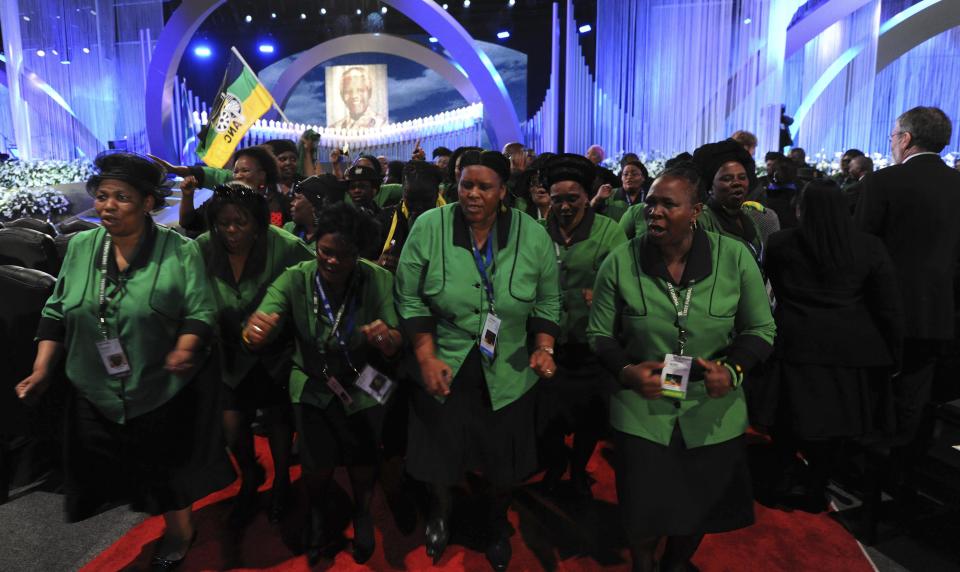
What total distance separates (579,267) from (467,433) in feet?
3.17

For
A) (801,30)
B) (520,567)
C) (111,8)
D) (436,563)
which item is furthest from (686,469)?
(111,8)

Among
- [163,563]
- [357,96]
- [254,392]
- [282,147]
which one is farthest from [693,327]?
[357,96]

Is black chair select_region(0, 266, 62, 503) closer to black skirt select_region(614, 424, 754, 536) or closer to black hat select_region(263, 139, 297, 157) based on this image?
black hat select_region(263, 139, 297, 157)

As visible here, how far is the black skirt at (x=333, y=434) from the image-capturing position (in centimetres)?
254

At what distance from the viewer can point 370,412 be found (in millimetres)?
2572

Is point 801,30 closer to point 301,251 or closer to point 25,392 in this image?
point 301,251

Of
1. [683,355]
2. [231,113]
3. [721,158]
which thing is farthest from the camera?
[231,113]

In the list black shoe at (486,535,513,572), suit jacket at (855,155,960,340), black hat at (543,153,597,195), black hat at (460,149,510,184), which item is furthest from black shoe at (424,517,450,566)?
suit jacket at (855,155,960,340)

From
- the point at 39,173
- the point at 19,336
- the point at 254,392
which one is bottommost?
the point at 254,392

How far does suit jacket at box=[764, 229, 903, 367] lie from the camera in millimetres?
2521

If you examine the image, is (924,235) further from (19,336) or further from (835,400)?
(19,336)

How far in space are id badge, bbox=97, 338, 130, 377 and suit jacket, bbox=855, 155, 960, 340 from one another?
3.47 meters

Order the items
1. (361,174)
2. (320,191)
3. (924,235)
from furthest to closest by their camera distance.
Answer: (361,174), (320,191), (924,235)

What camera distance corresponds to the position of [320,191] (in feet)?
11.2
